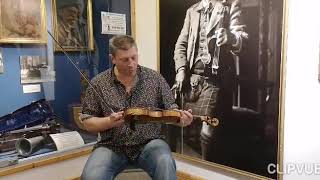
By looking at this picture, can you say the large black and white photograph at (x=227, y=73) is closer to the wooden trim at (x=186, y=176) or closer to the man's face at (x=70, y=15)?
the wooden trim at (x=186, y=176)

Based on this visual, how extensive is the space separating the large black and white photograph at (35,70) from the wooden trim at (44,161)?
22.1 inches

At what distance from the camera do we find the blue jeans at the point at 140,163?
1622 millimetres

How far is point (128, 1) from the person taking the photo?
8.98ft

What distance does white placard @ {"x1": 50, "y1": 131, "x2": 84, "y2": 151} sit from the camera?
2357 millimetres

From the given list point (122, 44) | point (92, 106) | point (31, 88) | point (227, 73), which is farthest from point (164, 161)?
point (31, 88)

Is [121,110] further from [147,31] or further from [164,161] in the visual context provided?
[147,31]

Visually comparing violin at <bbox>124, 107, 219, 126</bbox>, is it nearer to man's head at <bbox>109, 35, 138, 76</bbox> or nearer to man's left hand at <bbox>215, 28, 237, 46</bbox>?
man's head at <bbox>109, 35, 138, 76</bbox>

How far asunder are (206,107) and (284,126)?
56 centimetres

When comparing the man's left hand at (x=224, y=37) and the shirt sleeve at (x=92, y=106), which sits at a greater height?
the man's left hand at (x=224, y=37)

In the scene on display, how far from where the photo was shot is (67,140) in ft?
7.94

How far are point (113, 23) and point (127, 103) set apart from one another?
1095mm

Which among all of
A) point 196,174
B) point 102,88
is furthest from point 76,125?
point 196,174

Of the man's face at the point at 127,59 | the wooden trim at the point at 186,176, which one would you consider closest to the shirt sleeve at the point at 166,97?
the man's face at the point at 127,59

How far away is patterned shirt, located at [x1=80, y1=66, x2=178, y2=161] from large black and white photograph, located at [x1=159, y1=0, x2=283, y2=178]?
32cm
